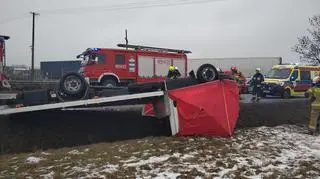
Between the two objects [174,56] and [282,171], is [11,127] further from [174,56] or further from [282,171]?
[174,56]

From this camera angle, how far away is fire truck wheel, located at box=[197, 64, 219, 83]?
32.8ft

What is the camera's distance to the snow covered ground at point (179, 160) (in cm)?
622

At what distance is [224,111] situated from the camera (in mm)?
9414

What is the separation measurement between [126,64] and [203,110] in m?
11.8

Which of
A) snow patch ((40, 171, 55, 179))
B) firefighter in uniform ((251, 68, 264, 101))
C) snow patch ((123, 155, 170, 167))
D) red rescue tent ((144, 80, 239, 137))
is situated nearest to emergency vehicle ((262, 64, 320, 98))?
firefighter in uniform ((251, 68, 264, 101))

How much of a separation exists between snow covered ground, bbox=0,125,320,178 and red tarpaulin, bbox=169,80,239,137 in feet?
1.26

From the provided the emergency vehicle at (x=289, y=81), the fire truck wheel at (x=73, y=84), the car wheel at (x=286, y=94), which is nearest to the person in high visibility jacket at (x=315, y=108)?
the fire truck wheel at (x=73, y=84)

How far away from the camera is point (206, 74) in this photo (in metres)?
10.1

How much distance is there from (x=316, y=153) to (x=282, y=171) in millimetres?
2034

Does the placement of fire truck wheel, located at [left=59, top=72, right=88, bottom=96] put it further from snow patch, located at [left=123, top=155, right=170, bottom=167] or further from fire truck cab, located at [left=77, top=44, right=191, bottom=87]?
fire truck cab, located at [left=77, top=44, right=191, bottom=87]

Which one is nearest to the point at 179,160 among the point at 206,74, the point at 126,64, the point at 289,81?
the point at 206,74

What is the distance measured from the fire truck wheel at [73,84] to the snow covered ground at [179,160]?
5.26 ft

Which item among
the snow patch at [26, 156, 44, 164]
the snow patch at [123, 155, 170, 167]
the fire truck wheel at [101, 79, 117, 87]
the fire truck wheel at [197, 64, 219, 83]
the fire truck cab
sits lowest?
the snow patch at [26, 156, 44, 164]

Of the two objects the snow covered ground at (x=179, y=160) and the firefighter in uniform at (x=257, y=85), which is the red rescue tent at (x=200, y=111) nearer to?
the snow covered ground at (x=179, y=160)
